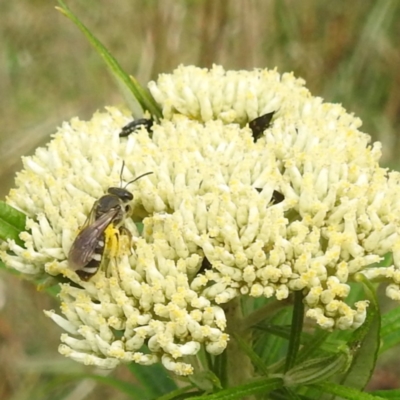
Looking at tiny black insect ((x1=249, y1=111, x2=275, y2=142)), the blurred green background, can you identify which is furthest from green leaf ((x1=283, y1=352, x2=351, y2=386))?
the blurred green background

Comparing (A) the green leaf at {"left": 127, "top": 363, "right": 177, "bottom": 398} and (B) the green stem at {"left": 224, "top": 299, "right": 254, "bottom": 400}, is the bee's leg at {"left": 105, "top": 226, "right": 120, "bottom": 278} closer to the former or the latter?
(B) the green stem at {"left": 224, "top": 299, "right": 254, "bottom": 400}

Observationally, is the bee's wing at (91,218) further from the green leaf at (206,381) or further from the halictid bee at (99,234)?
the green leaf at (206,381)

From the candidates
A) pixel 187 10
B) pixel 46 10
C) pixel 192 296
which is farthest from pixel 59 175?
pixel 46 10

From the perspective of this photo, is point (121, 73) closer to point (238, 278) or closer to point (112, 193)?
point (112, 193)

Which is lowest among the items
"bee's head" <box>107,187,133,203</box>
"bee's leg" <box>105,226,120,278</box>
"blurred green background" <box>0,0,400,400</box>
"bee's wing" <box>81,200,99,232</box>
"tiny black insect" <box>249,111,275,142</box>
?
"bee's leg" <box>105,226,120,278</box>

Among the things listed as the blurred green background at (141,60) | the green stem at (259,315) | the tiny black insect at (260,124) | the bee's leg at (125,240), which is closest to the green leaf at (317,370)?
the green stem at (259,315)

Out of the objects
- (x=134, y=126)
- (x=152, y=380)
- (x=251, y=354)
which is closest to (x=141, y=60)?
(x=134, y=126)

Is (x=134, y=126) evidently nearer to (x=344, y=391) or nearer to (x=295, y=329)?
(x=295, y=329)
